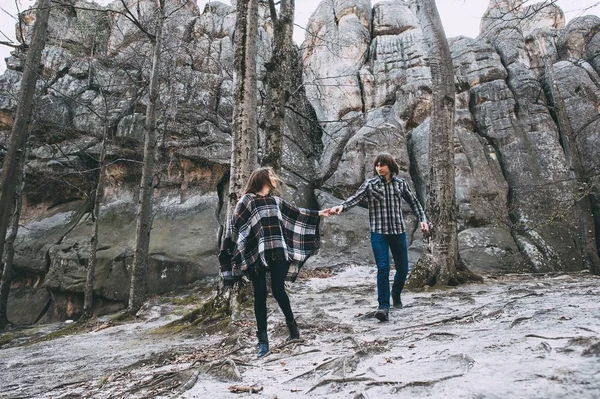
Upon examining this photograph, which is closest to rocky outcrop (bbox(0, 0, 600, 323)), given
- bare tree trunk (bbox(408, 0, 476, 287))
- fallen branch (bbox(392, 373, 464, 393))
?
bare tree trunk (bbox(408, 0, 476, 287))

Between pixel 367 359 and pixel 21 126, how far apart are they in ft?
22.3

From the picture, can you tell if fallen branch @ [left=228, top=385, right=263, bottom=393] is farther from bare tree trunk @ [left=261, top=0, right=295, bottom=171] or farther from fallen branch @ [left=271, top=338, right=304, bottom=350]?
bare tree trunk @ [left=261, top=0, right=295, bottom=171]

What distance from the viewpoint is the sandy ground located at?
2.09m

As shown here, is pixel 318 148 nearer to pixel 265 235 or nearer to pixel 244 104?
pixel 244 104

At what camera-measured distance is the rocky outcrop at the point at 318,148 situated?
14195 mm

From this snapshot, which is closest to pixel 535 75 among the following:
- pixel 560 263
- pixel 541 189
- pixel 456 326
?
pixel 541 189

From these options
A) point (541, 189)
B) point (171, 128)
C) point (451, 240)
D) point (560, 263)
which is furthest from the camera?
point (171, 128)

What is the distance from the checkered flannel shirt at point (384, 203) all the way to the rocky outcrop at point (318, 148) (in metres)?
8.27

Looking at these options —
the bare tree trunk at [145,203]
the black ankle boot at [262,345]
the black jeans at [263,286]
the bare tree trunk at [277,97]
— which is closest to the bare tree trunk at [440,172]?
the bare tree trunk at [277,97]

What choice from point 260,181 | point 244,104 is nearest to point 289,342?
point 260,181

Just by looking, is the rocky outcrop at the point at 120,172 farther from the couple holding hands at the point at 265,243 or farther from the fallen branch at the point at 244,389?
the fallen branch at the point at 244,389

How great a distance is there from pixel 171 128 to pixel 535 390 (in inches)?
713

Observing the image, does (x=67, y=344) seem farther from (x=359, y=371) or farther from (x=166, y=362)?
(x=359, y=371)

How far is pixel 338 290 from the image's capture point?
9.00 m
